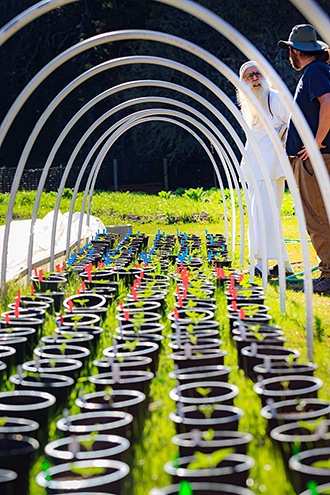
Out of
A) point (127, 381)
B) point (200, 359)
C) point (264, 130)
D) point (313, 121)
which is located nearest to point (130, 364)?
point (127, 381)

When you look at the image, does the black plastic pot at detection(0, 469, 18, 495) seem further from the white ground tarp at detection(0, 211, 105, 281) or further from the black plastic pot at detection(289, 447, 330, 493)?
the white ground tarp at detection(0, 211, 105, 281)

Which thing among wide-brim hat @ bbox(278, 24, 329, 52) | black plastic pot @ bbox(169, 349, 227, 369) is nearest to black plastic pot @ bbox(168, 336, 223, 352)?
black plastic pot @ bbox(169, 349, 227, 369)

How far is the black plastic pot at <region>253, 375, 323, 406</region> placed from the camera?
1.86 metres

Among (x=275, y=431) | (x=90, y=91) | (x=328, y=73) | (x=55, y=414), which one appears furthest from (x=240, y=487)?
(x=90, y=91)

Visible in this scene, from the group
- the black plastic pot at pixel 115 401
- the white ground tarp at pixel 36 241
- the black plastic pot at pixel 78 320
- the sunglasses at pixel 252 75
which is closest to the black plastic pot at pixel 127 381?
the black plastic pot at pixel 115 401

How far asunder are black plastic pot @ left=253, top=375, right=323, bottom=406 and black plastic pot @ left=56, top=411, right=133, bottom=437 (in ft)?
1.59

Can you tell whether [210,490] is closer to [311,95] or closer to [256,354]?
[256,354]

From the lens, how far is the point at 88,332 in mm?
2766

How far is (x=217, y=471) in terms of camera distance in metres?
1.41

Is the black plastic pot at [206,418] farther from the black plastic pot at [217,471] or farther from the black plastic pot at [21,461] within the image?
the black plastic pot at [21,461]

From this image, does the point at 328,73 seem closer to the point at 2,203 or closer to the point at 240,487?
the point at 240,487

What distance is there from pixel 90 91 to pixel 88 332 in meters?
20.8

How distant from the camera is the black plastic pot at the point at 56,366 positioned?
2164 mm

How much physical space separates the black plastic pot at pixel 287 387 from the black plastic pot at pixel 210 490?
21.2 inches
